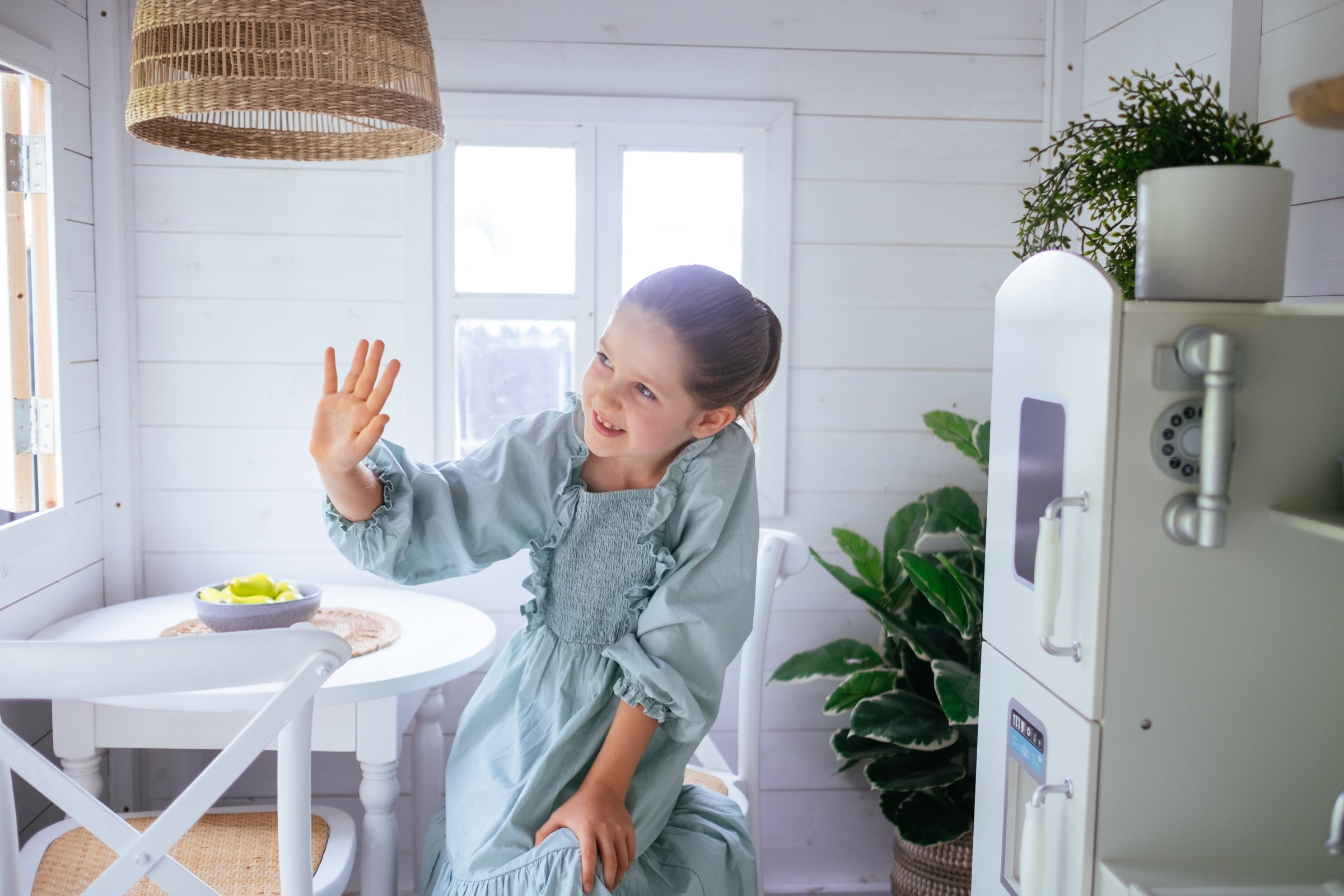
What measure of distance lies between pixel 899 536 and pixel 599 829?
1.21 m

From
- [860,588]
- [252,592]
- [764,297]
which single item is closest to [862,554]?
[860,588]

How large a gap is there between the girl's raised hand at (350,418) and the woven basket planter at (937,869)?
141 cm

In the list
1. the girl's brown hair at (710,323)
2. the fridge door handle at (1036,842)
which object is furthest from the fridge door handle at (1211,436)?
the girl's brown hair at (710,323)

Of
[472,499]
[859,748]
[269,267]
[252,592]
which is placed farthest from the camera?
[269,267]

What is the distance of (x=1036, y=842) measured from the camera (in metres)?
1.23

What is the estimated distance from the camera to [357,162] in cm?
223

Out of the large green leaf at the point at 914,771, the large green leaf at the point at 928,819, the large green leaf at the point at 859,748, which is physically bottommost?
the large green leaf at the point at 928,819

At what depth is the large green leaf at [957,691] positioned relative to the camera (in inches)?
71.5

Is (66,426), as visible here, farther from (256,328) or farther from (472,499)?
(472,499)

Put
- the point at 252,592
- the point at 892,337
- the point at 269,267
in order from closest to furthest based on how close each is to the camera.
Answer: the point at 252,592 → the point at 269,267 → the point at 892,337

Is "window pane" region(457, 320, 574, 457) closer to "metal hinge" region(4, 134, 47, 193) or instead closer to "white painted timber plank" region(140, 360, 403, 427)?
"white painted timber plank" region(140, 360, 403, 427)

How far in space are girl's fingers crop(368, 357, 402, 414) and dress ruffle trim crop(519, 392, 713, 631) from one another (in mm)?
269

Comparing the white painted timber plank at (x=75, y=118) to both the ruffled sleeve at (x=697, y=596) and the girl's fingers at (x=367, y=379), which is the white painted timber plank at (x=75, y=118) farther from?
the ruffled sleeve at (x=697, y=596)

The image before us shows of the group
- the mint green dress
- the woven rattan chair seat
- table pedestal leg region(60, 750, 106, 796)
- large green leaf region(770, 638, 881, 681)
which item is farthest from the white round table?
large green leaf region(770, 638, 881, 681)
